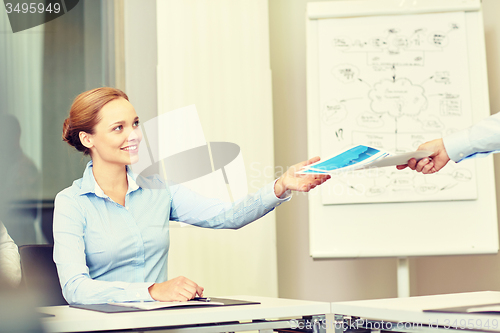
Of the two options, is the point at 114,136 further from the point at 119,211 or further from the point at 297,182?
the point at 297,182

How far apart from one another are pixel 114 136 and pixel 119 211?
0.26m

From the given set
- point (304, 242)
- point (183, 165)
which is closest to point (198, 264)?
point (183, 165)

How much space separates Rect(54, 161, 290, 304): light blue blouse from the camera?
1.23 meters

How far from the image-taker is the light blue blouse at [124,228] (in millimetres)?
1232

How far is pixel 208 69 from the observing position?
2523mm

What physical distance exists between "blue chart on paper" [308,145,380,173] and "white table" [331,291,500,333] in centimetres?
33

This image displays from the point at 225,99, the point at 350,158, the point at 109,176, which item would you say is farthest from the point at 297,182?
the point at 225,99

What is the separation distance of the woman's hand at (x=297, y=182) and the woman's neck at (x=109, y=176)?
1.62ft

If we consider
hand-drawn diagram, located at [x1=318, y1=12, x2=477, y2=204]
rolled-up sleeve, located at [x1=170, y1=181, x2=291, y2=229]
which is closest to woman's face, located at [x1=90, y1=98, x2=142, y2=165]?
rolled-up sleeve, located at [x1=170, y1=181, x2=291, y2=229]

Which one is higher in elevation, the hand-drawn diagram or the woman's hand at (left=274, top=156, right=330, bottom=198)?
the hand-drawn diagram
